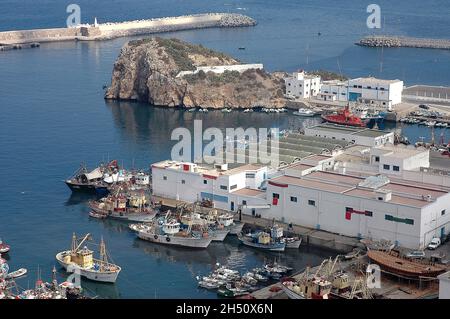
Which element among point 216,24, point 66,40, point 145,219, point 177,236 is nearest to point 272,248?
point 177,236

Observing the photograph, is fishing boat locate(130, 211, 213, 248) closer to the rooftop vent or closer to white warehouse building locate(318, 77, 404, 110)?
the rooftop vent

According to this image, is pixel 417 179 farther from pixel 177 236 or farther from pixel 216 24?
pixel 216 24

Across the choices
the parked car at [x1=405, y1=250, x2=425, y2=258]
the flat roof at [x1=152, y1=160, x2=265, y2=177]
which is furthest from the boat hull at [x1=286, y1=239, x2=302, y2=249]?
the flat roof at [x1=152, y1=160, x2=265, y2=177]

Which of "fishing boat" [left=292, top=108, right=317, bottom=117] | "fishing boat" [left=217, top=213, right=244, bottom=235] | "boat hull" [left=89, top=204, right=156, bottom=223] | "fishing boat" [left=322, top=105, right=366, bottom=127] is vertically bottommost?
"boat hull" [left=89, top=204, right=156, bottom=223]

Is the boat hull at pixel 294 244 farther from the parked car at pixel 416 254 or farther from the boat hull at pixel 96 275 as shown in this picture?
the boat hull at pixel 96 275

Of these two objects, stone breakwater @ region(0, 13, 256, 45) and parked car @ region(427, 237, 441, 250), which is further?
stone breakwater @ region(0, 13, 256, 45)

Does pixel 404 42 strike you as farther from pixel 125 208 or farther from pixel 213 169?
pixel 125 208

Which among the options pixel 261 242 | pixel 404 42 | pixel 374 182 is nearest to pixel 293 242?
pixel 261 242
